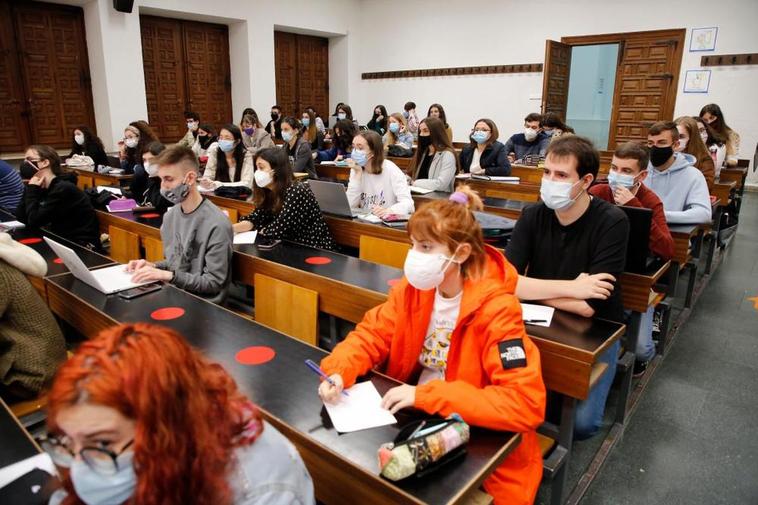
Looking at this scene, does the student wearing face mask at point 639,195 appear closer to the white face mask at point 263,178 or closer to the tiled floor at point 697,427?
the tiled floor at point 697,427

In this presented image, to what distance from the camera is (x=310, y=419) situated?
1259mm

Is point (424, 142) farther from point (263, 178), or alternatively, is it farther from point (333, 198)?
point (263, 178)

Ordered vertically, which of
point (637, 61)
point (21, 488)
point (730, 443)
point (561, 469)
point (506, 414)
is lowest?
point (730, 443)

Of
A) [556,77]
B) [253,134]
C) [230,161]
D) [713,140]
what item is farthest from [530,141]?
[253,134]

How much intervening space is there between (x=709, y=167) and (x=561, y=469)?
326cm

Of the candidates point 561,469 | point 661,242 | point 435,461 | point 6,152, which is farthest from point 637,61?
point 6,152

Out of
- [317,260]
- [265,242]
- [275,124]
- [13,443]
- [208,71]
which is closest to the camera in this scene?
[13,443]

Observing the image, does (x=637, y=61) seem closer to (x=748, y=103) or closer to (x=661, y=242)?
(x=748, y=103)

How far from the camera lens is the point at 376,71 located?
37.8 ft

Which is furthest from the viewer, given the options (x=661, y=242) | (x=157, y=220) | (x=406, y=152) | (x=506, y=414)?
(x=406, y=152)

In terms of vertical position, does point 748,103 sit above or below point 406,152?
above

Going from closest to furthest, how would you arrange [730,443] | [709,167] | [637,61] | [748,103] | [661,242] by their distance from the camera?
[730,443] → [661,242] → [709,167] → [748,103] → [637,61]

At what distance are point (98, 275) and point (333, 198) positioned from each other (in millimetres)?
1530

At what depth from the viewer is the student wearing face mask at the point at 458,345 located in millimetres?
1217
